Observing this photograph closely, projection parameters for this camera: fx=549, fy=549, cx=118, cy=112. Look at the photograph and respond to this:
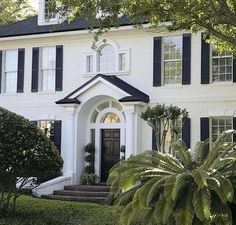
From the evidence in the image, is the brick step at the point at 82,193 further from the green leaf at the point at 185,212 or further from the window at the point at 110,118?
the green leaf at the point at 185,212

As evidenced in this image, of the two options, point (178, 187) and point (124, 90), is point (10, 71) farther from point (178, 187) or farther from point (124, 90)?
point (178, 187)

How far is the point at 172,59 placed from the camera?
→ 66.6ft

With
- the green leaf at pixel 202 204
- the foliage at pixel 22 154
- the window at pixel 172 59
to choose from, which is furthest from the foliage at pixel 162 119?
the green leaf at pixel 202 204

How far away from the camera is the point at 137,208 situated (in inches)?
433

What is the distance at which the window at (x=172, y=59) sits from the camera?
66.2ft

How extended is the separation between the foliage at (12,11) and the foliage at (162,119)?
18916mm

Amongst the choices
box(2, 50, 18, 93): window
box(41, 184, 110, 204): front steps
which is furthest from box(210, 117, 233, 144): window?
box(2, 50, 18, 93): window

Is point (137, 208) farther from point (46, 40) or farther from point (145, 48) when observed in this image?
point (46, 40)

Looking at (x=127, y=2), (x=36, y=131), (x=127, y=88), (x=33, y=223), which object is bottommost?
(x=33, y=223)

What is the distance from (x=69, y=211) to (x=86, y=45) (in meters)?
8.02

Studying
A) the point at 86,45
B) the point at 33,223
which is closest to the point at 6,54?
the point at 86,45

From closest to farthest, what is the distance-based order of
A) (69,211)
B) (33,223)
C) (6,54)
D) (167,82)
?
(33,223)
(69,211)
(167,82)
(6,54)

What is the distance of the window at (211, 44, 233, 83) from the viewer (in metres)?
19.5

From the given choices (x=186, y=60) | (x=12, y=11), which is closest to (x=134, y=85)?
(x=186, y=60)
